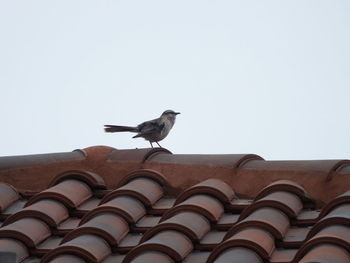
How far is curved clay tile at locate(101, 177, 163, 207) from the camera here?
18.3ft

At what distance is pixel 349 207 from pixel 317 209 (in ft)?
2.37

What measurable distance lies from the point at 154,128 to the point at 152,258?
731cm

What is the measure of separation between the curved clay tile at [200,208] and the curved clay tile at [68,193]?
2.93ft

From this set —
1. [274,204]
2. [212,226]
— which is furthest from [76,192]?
[274,204]

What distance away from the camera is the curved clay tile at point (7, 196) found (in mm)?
6023

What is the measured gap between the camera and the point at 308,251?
405 cm

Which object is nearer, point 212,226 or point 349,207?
point 349,207

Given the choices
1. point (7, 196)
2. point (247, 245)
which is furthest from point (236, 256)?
point (7, 196)

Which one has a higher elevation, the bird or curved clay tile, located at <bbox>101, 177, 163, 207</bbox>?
the bird

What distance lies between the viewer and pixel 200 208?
509 cm

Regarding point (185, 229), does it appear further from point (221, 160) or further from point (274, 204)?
point (221, 160)

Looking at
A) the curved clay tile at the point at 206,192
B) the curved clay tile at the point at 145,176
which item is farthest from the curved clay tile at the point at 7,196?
the curved clay tile at the point at 206,192

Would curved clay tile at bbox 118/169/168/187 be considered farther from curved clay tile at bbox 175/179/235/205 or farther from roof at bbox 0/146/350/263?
curved clay tile at bbox 175/179/235/205

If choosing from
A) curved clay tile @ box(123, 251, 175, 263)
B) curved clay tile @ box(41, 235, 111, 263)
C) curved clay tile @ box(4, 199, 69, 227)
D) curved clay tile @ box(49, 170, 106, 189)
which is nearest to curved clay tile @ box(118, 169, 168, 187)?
curved clay tile @ box(49, 170, 106, 189)
